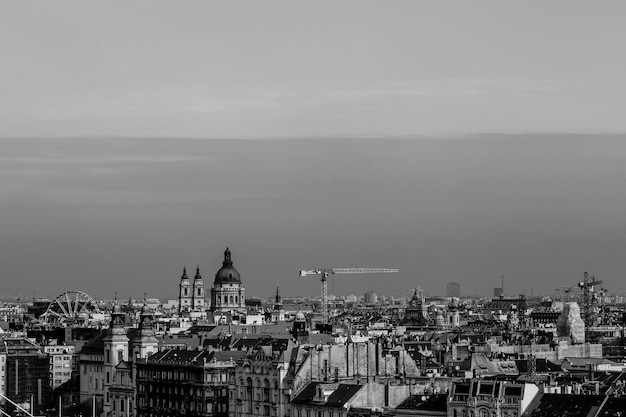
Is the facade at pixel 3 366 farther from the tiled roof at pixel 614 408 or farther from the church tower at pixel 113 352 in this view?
the tiled roof at pixel 614 408

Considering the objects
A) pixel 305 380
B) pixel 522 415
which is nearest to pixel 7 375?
pixel 305 380

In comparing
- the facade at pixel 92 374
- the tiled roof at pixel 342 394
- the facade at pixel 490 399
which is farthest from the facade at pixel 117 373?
the facade at pixel 490 399

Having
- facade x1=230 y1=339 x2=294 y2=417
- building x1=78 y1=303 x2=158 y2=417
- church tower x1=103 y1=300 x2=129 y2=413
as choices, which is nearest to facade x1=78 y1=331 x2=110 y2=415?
building x1=78 y1=303 x2=158 y2=417

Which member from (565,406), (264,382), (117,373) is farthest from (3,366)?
(565,406)

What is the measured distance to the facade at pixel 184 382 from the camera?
397ft

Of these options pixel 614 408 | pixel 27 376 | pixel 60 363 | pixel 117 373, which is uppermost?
pixel 60 363

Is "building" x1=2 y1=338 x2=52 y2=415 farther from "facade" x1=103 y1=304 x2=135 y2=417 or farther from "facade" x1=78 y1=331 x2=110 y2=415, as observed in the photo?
"facade" x1=103 y1=304 x2=135 y2=417

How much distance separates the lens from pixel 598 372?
125188mm

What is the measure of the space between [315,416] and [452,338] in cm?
7852

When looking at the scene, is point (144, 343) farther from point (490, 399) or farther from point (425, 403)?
point (490, 399)

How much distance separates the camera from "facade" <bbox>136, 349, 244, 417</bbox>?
121m

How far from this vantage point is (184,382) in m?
124

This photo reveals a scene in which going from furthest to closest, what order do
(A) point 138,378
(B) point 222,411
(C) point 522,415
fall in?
(A) point 138,378
(B) point 222,411
(C) point 522,415

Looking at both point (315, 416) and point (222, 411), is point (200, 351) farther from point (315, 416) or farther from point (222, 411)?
point (315, 416)
